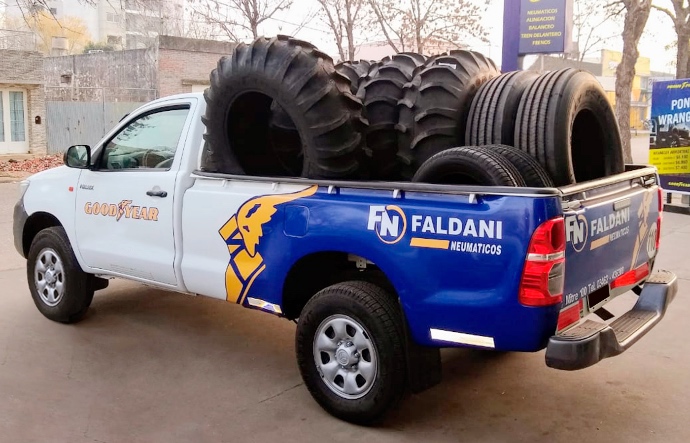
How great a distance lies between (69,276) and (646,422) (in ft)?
14.7

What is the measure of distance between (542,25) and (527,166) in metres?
12.7

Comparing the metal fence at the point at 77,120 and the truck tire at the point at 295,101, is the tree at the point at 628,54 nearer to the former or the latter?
the truck tire at the point at 295,101

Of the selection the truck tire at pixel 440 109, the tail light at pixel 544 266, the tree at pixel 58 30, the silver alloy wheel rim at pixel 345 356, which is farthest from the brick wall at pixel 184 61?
the tree at pixel 58 30

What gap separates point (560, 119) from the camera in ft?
14.1

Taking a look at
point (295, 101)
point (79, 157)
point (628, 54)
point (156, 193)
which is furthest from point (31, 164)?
point (295, 101)

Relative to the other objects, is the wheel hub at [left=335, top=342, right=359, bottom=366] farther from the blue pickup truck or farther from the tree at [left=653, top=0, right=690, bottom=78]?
the tree at [left=653, top=0, right=690, bottom=78]

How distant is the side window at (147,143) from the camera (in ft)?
17.6

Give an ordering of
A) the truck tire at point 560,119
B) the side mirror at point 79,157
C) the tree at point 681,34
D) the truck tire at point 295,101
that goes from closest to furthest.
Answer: the truck tire at point 560,119
the truck tire at point 295,101
the side mirror at point 79,157
the tree at point 681,34

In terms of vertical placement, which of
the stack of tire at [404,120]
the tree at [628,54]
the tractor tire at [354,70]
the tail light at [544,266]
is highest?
the tree at [628,54]

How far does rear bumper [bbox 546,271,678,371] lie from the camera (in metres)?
3.39

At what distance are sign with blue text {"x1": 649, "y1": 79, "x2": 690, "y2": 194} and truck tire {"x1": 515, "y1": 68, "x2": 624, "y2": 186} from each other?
345 inches

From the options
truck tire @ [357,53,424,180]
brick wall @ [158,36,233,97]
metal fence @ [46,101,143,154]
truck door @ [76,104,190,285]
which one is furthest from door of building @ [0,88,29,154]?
truck tire @ [357,53,424,180]

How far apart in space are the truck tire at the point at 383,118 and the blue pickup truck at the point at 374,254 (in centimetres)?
80

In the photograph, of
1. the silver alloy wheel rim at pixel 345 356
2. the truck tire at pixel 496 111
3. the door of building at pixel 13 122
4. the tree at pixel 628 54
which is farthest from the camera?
the door of building at pixel 13 122
